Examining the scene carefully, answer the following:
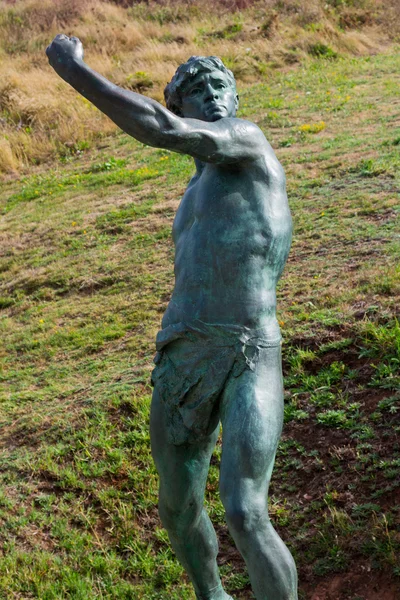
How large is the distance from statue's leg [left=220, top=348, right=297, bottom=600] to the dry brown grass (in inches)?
397

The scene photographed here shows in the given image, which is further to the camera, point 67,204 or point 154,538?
point 67,204

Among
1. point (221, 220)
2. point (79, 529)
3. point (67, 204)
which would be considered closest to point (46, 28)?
point (67, 204)

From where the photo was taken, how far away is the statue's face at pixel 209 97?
325 centimetres

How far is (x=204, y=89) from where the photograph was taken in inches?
130

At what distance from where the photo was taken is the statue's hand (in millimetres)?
2777

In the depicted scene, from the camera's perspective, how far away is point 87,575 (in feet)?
15.9

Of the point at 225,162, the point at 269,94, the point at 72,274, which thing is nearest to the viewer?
the point at 225,162

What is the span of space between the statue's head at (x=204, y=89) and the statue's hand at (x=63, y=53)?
0.56 m

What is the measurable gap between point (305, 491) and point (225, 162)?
2621mm

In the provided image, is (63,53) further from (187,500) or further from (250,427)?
(187,500)

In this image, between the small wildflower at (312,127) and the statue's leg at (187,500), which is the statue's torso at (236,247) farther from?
the small wildflower at (312,127)

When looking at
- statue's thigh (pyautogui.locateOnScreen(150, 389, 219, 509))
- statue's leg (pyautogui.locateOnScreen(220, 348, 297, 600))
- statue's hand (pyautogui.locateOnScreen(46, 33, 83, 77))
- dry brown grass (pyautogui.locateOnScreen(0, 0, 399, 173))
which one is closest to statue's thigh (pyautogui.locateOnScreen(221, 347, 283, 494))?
statue's leg (pyautogui.locateOnScreen(220, 348, 297, 600))

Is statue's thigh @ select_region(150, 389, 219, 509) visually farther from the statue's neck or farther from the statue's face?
the statue's face

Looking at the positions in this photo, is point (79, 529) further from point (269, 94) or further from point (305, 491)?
point (269, 94)
